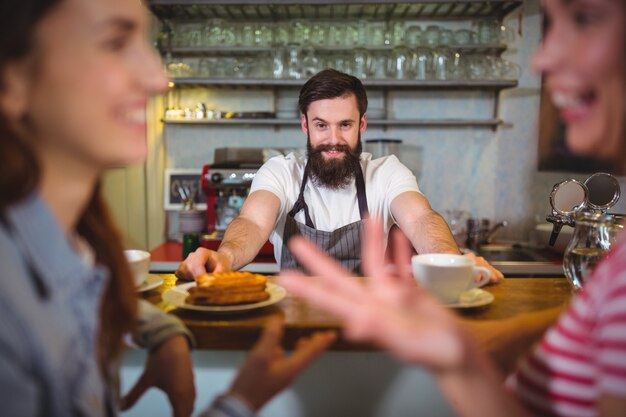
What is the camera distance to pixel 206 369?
1275 millimetres

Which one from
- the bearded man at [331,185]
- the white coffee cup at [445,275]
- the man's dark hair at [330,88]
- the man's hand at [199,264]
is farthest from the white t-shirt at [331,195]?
the white coffee cup at [445,275]

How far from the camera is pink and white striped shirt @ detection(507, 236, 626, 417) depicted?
0.56m

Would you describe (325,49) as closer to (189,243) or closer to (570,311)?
(189,243)

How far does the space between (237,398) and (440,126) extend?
3216mm

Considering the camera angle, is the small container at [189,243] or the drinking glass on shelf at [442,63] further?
the drinking glass on shelf at [442,63]

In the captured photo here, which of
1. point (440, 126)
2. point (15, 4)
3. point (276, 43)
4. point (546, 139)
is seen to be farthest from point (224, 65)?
point (15, 4)

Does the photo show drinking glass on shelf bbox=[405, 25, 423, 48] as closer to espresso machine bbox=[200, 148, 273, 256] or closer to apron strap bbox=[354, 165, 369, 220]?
espresso machine bbox=[200, 148, 273, 256]

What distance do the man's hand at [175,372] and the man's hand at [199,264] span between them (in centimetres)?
45

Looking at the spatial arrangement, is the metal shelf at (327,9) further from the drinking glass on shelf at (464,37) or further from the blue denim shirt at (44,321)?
the blue denim shirt at (44,321)

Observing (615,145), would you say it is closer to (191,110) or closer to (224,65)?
(224,65)

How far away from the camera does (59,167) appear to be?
646 mm

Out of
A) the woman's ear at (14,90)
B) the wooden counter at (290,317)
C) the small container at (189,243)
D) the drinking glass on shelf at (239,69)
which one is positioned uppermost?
the drinking glass on shelf at (239,69)

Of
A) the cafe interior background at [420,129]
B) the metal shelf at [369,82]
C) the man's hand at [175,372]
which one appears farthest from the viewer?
the cafe interior background at [420,129]

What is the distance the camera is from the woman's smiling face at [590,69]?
60cm
